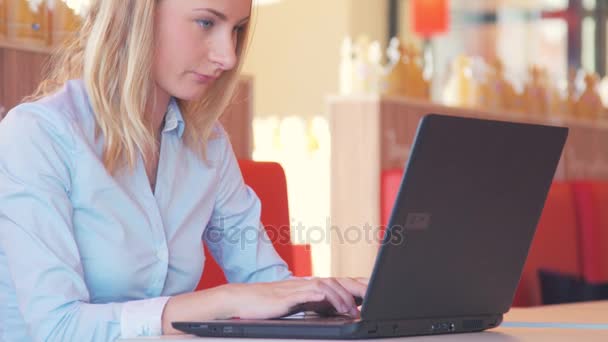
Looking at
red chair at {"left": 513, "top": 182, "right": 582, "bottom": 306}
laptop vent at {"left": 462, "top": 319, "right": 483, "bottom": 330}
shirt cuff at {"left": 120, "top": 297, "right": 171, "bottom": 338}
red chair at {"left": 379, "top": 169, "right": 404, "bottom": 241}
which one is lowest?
red chair at {"left": 513, "top": 182, "right": 582, "bottom": 306}

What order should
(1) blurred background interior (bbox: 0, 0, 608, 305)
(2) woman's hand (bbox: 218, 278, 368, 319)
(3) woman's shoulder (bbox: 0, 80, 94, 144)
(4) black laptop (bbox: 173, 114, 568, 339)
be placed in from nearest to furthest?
(4) black laptop (bbox: 173, 114, 568, 339), (2) woman's hand (bbox: 218, 278, 368, 319), (3) woman's shoulder (bbox: 0, 80, 94, 144), (1) blurred background interior (bbox: 0, 0, 608, 305)

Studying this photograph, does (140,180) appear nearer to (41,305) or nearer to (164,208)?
(164,208)

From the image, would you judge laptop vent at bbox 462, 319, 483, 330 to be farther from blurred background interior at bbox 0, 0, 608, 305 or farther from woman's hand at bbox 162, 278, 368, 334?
blurred background interior at bbox 0, 0, 608, 305

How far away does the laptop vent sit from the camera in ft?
3.97

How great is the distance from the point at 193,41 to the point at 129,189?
0.24 m

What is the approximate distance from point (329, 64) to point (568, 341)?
6413 mm

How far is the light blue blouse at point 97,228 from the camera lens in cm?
122

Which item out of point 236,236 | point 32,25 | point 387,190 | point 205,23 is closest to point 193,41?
point 205,23

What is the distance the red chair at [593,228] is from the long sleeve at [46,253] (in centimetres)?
293

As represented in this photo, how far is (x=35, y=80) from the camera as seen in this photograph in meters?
2.00

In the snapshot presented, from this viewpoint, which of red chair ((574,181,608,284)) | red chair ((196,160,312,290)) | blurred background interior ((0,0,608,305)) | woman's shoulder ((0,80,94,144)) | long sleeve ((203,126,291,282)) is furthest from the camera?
red chair ((574,181,608,284))

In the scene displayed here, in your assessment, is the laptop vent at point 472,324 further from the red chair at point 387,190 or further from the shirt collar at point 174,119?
the red chair at point 387,190

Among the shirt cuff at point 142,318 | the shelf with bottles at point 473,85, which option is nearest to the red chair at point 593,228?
the shelf with bottles at point 473,85

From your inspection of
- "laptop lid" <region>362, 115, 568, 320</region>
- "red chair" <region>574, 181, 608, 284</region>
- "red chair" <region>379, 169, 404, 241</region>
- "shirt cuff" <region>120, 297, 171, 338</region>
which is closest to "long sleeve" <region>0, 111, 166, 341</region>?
"shirt cuff" <region>120, 297, 171, 338</region>
